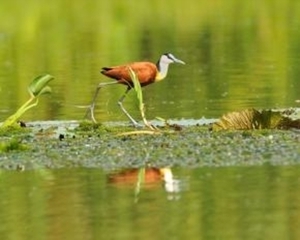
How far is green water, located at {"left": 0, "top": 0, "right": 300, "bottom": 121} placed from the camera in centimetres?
1872

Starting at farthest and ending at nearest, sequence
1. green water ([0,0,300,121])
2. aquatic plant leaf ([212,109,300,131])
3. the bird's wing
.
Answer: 1. green water ([0,0,300,121])
2. the bird's wing
3. aquatic plant leaf ([212,109,300,131])

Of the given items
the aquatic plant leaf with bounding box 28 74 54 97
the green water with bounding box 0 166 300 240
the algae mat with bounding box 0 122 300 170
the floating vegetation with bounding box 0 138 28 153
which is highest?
the aquatic plant leaf with bounding box 28 74 54 97

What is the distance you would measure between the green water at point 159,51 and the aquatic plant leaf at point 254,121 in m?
1.85

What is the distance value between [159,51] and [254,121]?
1457cm

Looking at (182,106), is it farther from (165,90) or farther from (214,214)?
(214,214)

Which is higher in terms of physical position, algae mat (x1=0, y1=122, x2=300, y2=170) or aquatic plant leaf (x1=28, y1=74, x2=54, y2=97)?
aquatic plant leaf (x1=28, y1=74, x2=54, y2=97)

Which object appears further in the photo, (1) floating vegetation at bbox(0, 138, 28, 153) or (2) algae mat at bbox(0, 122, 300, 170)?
(1) floating vegetation at bbox(0, 138, 28, 153)

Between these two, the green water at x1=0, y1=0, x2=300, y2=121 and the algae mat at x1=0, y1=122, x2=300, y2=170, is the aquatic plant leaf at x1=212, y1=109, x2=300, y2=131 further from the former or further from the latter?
the green water at x1=0, y1=0, x2=300, y2=121

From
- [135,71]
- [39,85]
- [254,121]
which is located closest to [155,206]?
[254,121]

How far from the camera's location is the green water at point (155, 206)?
32.9ft

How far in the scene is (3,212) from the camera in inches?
435

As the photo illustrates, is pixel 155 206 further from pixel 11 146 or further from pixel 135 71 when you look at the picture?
pixel 135 71

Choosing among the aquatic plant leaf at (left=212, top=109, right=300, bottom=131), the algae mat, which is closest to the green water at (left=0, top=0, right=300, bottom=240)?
the algae mat

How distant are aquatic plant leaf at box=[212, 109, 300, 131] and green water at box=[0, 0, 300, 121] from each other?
1.85m
